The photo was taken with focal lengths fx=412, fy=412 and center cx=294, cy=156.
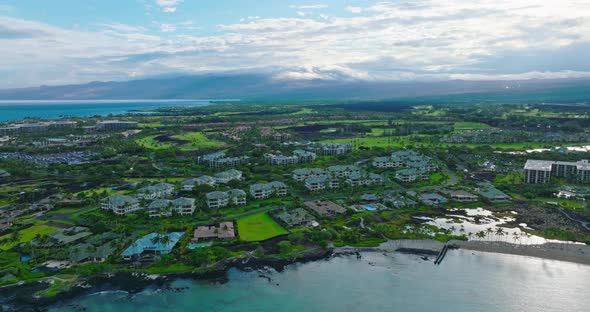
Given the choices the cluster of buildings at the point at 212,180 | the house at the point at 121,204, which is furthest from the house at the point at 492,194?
the house at the point at 121,204

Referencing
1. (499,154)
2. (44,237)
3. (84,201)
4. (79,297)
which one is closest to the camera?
(79,297)

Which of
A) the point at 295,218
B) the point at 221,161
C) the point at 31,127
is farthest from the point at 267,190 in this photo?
the point at 31,127

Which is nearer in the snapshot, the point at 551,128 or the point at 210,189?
the point at 210,189

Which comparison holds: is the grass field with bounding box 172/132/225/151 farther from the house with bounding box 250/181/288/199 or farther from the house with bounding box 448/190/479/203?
the house with bounding box 448/190/479/203

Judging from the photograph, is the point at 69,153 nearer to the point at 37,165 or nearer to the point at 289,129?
the point at 37,165

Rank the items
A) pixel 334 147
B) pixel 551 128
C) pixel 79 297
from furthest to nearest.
→ pixel 551 128 → pixel 334 147 → pixel 79 297

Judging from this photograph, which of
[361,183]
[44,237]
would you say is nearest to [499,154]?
[361,183]
